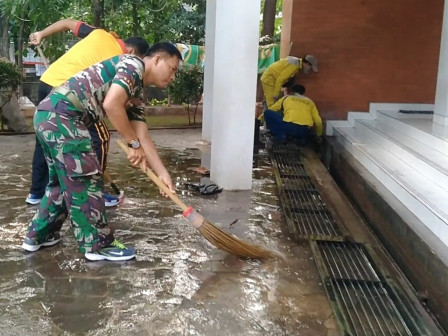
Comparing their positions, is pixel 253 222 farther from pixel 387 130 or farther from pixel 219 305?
pixel 387 130

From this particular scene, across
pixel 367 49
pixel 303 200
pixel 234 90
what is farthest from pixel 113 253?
pixel 367 49

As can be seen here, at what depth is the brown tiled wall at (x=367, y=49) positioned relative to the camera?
8.78 m

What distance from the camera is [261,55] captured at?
11.6 meters

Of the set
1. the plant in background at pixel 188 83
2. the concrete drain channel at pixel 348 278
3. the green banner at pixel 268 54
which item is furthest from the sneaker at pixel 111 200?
the green banner at pixel 268 54

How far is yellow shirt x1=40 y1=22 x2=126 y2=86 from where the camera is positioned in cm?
407

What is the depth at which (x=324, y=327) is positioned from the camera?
8.76 ft

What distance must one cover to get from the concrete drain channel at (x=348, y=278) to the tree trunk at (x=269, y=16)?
25.2 feet

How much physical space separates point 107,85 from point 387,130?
5085 mm

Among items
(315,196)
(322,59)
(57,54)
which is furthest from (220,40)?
(57,54)

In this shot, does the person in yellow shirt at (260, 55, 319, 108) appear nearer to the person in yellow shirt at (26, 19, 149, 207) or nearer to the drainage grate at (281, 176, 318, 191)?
the drainage grate at (281, 176, 318, 191)

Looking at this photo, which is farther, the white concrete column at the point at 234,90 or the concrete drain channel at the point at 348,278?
the white concrete column at the point at 234,90

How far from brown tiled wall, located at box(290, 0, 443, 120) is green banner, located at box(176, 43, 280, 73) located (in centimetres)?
215

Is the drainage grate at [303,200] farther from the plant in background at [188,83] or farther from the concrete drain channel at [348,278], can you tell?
the plant in background at [188,83]

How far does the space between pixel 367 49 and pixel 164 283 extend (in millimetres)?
7000
